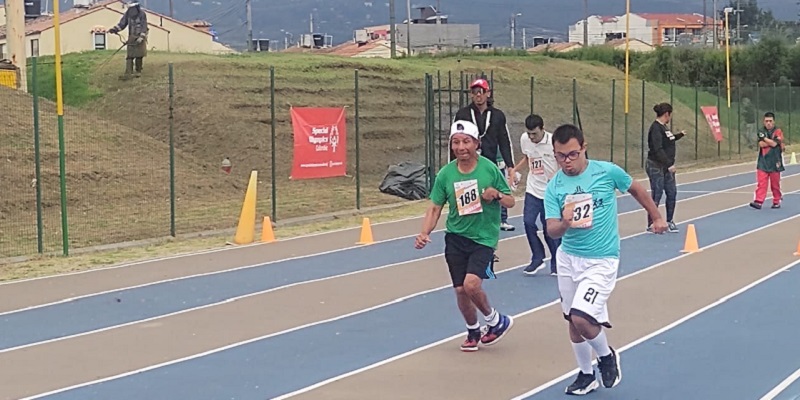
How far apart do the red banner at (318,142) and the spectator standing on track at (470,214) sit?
11.0 meters

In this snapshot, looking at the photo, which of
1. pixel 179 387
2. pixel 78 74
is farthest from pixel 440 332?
pixel 78 74

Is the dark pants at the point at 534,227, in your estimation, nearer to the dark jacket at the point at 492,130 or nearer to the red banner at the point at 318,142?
the dark jacket at the point at 492,130

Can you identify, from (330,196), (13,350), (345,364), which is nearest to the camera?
(345,364)

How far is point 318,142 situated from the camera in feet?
69.5

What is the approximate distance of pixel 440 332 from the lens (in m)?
10.7

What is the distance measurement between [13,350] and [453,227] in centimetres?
390

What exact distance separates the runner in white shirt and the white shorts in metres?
5.23

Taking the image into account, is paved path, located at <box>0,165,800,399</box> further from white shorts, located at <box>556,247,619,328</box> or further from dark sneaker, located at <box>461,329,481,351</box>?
white shorts, located at <box>556,247,619,328</box>

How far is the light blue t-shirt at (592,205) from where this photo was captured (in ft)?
26.2

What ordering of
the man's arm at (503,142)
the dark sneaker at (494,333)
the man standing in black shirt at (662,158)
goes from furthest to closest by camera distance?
the man standing in black shirt at (662,158)
the man's arm at (503,142)
the dark sneaker at (494,333)

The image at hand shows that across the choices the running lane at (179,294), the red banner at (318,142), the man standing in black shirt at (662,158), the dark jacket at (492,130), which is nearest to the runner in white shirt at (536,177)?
the dark jacket at (492,130)

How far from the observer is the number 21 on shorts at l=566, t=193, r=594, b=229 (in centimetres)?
797

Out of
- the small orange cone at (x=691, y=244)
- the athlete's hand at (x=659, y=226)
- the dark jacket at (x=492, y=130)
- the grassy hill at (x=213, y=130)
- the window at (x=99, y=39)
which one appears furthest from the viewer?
the window at (x=99, y=39)

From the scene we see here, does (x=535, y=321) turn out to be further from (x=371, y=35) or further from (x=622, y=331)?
(x=371, y=35)
